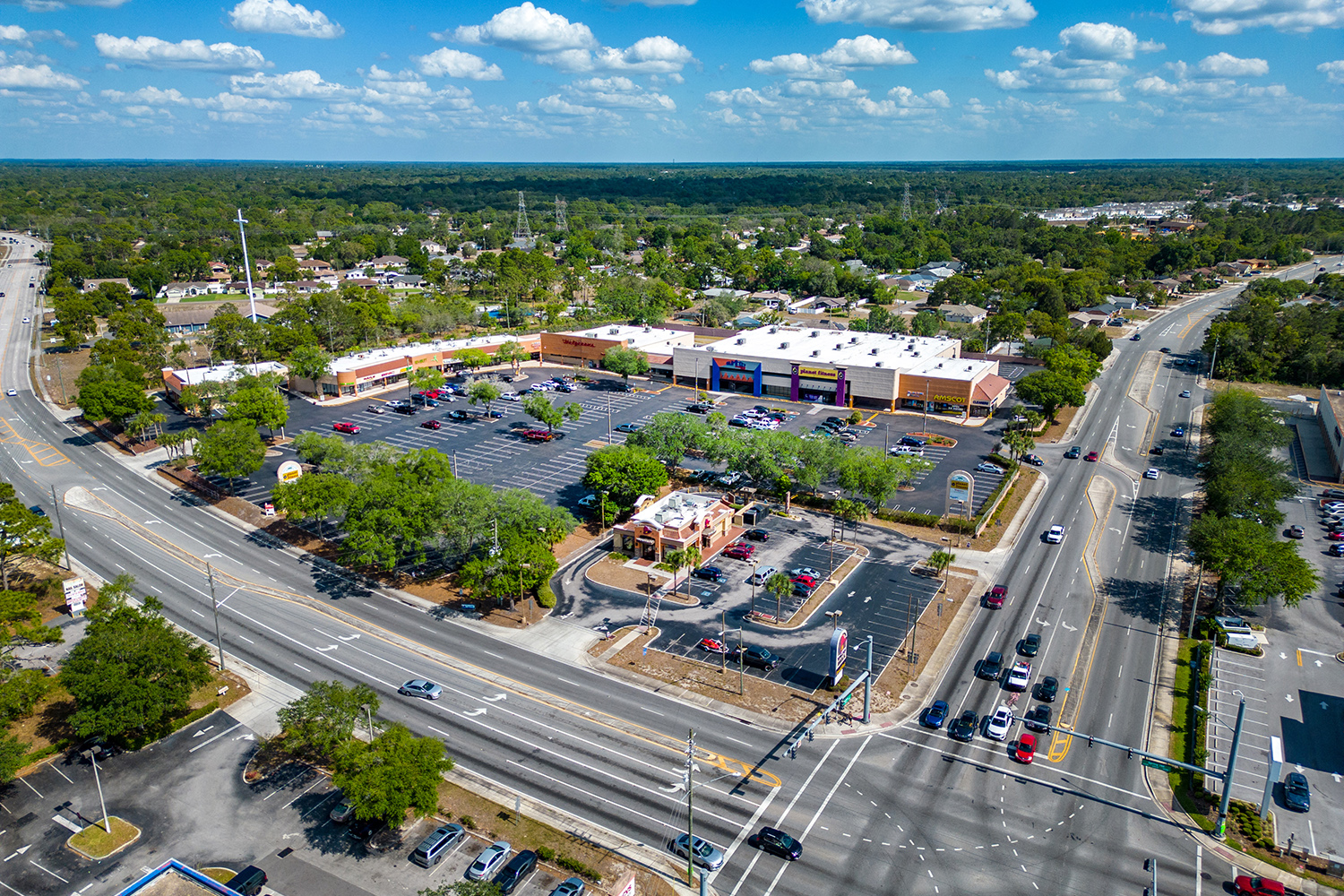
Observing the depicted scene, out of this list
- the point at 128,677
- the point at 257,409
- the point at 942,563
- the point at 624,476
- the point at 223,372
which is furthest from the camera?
the point at 223,372

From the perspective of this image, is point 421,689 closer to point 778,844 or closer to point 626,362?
point 778,844

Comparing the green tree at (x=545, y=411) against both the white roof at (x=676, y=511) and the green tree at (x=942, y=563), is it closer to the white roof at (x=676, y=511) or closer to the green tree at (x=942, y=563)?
the white roof at (x=676, y=511)

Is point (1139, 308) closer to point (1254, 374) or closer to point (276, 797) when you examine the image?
point (1254, 374)

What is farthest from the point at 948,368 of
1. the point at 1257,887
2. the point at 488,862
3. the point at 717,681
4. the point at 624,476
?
the point at 488,862

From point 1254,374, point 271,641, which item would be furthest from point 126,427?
point 1254,374

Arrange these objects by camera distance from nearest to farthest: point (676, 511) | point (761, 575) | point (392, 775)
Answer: point (392, 775) < point (761, 575) < point (676, 511)

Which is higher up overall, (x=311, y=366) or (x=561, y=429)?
(x=311, y=366)

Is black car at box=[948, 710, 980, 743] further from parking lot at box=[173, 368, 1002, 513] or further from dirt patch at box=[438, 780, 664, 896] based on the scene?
parking lot at box=[173, 368, 1002, 513]
